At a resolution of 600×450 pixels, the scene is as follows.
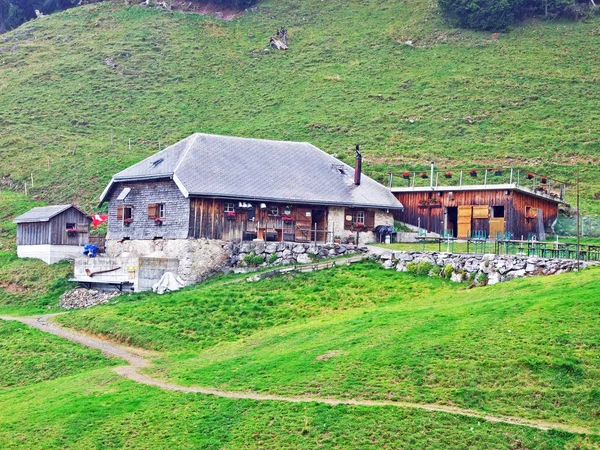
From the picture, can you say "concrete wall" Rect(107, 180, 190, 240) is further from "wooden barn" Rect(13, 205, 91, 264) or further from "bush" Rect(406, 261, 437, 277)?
"bush" Rect(406, 261, 437, 277)

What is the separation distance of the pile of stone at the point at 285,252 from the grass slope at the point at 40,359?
12194 millimetres

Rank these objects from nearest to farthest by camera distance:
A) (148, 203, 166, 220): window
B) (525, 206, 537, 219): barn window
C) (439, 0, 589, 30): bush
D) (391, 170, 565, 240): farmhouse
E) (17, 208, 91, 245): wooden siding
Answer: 1. (148, 203, 166, 220): window
2. (391, 170, 565, 240): farmhouse
3. (17, 208, 91, 245): wooden siding
4. (525, 206, 537, 219): barn window
5. (439, 0, 589, 30): bush

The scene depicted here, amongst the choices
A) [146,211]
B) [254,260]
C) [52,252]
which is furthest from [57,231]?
[254,260]

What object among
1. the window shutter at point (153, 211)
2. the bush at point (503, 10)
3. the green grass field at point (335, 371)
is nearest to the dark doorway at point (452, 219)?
the green grass field at point (335, 371)

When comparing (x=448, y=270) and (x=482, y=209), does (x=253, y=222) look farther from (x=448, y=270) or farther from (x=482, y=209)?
(x=482, y=209)

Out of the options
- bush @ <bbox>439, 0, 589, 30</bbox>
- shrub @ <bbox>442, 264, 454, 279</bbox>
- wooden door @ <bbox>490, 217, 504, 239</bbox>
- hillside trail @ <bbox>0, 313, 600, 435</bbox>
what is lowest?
hillside trail @ <bbox>0, 313, 600, 435</bbox>

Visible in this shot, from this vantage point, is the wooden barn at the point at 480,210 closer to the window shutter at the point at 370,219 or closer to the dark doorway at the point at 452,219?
the dark doorway at the point at 452,219

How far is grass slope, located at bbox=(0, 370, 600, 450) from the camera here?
94.4 feet

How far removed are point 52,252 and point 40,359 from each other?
16.8 m

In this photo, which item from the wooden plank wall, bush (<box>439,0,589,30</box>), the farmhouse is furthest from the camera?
bush (<box>439,0,589,30</box>)

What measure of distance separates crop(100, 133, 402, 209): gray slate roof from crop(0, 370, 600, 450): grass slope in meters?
19.8

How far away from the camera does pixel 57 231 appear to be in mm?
57969

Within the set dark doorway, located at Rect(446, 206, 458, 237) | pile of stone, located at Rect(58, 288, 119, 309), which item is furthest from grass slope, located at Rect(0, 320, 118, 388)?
dark doorway, located at Rect(446, 206, 458, 237)

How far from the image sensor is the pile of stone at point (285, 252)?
5203 centimetres
